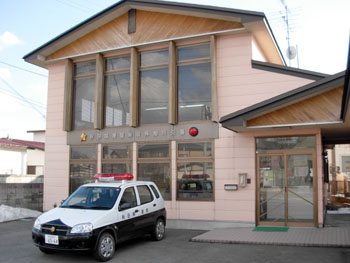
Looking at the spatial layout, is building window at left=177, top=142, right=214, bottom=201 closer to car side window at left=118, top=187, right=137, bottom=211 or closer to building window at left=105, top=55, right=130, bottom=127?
building window at left=105, top=55, right=130, bottom=127

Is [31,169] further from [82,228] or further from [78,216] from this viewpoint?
[82,228]

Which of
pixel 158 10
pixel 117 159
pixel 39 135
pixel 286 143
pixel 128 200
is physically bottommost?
Answer: pixel 128 200

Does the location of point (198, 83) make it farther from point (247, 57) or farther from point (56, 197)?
point (56, 197)

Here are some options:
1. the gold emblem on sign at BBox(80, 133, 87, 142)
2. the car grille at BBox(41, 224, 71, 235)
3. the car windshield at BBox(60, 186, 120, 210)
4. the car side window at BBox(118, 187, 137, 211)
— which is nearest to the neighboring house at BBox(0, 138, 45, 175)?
the gold emblem on sign at BBox(80, 133, 87, 142)

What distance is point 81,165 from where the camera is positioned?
48.6ft

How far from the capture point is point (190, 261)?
8.05m

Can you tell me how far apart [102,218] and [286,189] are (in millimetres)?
6001

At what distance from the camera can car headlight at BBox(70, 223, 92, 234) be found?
7.79 meters

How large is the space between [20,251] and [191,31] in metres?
8.55

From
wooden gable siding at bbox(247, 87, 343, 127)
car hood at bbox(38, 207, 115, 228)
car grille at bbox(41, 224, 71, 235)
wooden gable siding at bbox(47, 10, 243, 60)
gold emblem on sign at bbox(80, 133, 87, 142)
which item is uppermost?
wooden gable siding at bbox(47, 10, 243, 60)

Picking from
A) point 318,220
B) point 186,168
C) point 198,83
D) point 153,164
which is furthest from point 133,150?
point 318,220

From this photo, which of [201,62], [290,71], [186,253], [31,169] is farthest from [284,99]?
[31,169]

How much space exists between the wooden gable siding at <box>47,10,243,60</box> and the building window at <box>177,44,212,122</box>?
678 mm

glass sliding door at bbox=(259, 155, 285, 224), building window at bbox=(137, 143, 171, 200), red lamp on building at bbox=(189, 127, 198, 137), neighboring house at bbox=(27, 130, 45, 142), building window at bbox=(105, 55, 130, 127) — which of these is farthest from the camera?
neighboring house at bbox=(27, 130, 45, 142)
